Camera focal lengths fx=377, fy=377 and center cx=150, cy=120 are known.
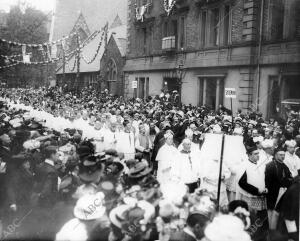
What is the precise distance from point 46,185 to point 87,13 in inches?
1680

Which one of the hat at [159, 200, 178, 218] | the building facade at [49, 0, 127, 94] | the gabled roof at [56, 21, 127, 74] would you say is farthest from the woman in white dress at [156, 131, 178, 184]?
the gabled roof at [56, 21, 127, 74]

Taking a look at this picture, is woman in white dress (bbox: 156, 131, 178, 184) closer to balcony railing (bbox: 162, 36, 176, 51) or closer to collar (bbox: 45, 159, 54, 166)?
collar (bbox: 45, 159, 54, 166)

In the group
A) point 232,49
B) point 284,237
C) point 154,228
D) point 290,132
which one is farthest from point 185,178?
point 232,49

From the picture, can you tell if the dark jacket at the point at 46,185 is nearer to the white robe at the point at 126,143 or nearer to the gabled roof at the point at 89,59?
the white robe at the point at 126,143

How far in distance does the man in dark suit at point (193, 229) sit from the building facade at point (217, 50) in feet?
37.2

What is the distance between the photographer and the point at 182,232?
164 inches

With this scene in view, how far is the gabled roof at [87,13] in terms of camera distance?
126ft

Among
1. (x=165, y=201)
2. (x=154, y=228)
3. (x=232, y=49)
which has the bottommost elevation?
(x=154, y=228)

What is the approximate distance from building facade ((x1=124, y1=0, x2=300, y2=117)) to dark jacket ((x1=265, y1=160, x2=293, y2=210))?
28.8 feet

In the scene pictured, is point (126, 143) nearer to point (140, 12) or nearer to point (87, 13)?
point (140, 12)

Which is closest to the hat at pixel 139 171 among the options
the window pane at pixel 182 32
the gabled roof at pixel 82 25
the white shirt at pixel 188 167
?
the white shirt at pixel 188 167

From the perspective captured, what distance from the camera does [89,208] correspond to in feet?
14.2

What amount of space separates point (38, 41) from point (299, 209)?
14.9 m

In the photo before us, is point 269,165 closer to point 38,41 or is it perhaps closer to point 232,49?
point 232,49
